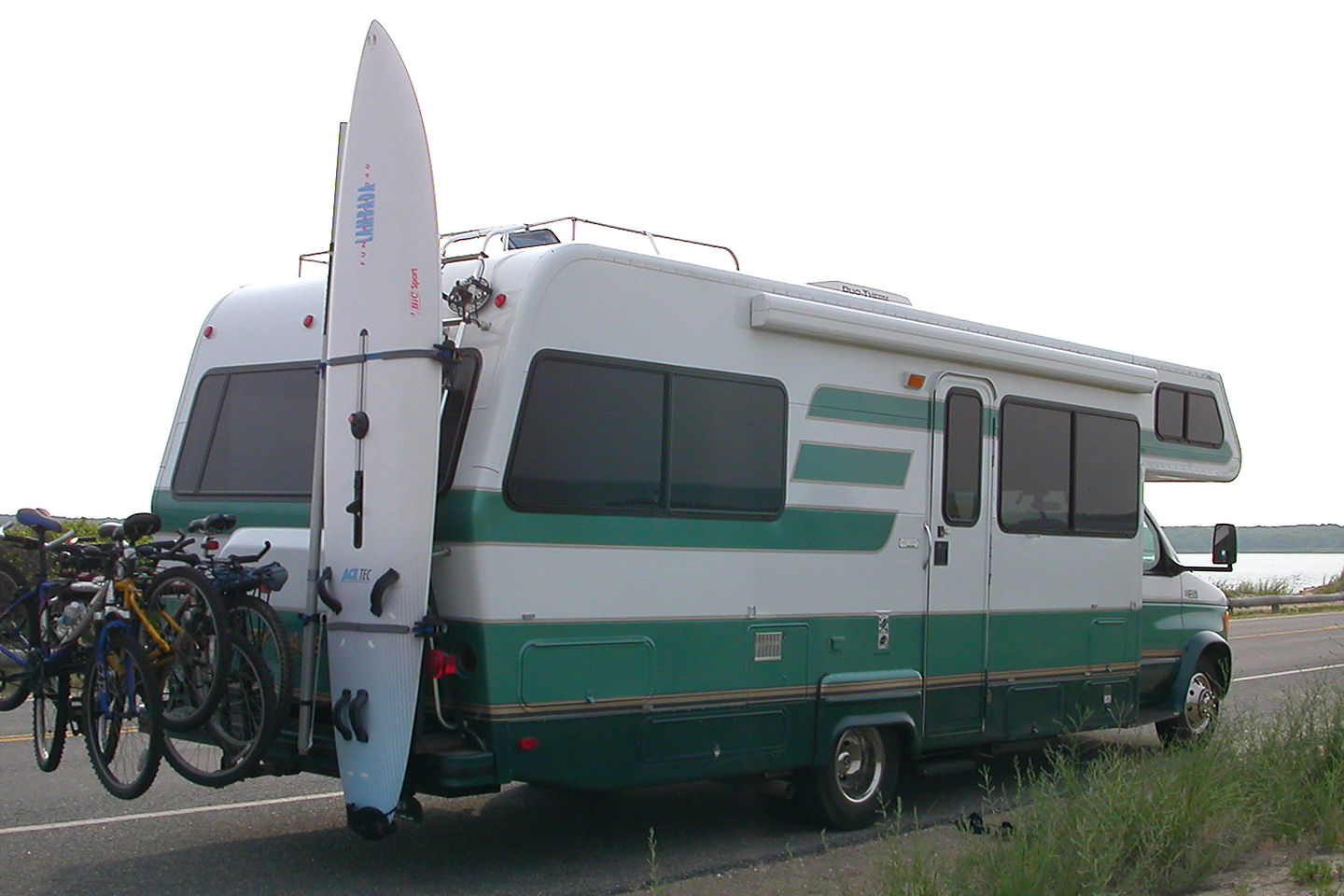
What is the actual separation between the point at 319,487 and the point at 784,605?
8.39 ft

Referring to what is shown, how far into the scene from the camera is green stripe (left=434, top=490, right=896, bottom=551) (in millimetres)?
6637

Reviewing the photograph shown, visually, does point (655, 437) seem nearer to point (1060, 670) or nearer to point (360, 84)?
point (360, 84)

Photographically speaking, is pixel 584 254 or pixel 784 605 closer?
pixel 584 254

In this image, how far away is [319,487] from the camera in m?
6.94

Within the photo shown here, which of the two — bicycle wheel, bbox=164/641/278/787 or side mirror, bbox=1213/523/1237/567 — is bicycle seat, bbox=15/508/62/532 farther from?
side mirror, bbox=1213/523/1237/567

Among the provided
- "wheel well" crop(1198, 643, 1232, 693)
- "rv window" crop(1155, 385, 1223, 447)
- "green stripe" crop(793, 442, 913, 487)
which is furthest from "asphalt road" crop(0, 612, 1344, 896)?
"rv window" crop(1155, 385, 1223, 447)

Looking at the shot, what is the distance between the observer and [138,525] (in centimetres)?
727

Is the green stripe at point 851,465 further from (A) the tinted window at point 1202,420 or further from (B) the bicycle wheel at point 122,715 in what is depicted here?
(A) the tinted window at point 1202,420

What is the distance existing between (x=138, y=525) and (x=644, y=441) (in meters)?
2.55

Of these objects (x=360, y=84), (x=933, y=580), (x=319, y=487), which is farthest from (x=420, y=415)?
(x=933, y=580)

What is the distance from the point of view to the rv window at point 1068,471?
9.39 meters

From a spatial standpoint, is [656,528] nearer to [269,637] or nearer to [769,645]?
[769,645]

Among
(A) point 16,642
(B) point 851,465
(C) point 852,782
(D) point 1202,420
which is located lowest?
(C) point 852,782

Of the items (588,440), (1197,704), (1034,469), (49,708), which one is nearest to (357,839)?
(49,708)
